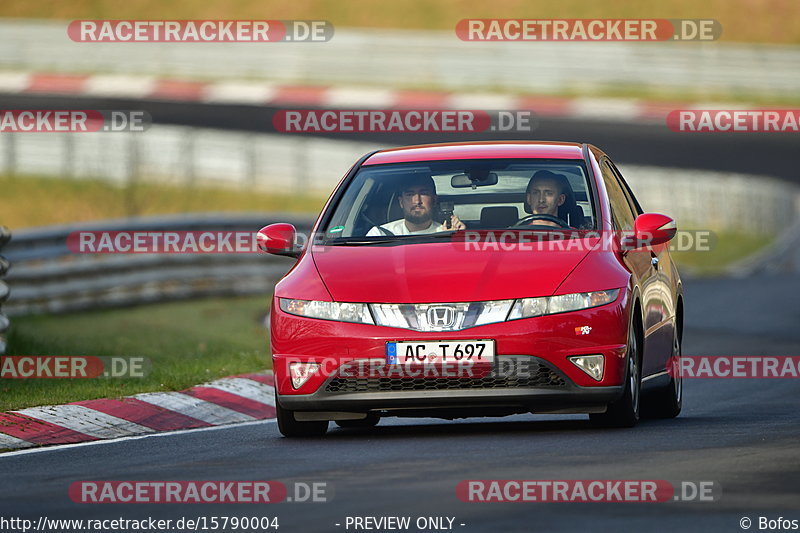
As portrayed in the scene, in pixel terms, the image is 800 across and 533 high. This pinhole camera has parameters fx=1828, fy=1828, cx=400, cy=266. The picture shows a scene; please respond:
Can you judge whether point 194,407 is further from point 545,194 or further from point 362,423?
point 545,194

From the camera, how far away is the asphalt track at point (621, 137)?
4009cm

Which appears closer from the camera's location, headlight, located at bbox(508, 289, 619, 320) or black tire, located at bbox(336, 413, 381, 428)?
headlight, located at bbox(508, 289, 619, 320)

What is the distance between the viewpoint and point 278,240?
1028 cm

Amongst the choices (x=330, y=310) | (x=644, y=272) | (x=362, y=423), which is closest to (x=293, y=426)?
(x=330, y=310)

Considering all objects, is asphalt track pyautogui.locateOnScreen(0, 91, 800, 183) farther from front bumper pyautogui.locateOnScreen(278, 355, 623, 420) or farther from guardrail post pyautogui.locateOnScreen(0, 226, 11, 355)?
front bumper pyautogui.locateOnScreen(278, 355, 623, 420)

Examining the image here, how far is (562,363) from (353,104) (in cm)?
2969

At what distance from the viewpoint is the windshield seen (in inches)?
403

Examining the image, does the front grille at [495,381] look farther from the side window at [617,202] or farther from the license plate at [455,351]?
the side window at [617,202]

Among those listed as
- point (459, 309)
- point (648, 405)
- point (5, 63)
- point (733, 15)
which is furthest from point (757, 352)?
point (733, 15)

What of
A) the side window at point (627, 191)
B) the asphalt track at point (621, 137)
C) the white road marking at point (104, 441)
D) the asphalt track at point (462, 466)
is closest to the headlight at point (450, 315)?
the asphalt track at point (462, 466)

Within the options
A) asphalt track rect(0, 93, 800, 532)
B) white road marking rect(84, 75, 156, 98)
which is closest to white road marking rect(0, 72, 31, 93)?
white road marking rect(84, 75, 156, 98)

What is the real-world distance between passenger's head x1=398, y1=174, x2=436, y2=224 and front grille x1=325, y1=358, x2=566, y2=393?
1.28 m

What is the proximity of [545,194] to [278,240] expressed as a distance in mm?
1531

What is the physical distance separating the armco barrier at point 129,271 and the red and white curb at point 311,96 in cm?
1361
